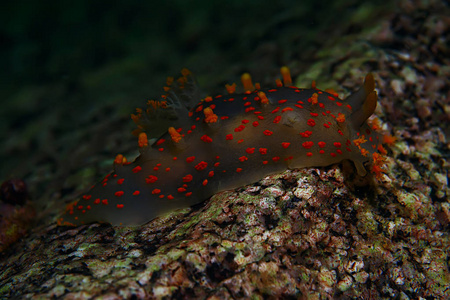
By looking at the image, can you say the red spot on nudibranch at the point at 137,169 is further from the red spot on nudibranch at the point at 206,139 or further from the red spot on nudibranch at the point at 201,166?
the red spot on nudibranch at the point at 206,139

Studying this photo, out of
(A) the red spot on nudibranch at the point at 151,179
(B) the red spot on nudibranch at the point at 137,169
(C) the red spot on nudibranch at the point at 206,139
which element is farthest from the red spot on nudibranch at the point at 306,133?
(B) the red spot on nudibranch at the point at 137,169

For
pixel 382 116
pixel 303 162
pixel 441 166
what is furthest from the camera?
pixel 382 116

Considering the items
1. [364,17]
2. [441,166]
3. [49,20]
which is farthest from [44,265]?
[49,20]

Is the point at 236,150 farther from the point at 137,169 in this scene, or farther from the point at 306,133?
the point at 137,169

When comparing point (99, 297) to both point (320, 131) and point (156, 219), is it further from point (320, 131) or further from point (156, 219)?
point (320, 131)

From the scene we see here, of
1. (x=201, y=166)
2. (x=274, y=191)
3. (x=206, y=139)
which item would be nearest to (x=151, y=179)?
(x=201, y=166)

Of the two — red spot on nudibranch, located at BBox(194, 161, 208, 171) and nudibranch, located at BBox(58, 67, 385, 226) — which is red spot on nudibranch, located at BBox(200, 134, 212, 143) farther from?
red spot on nudibranch, located at BBox(194, 161, 208, 171)
